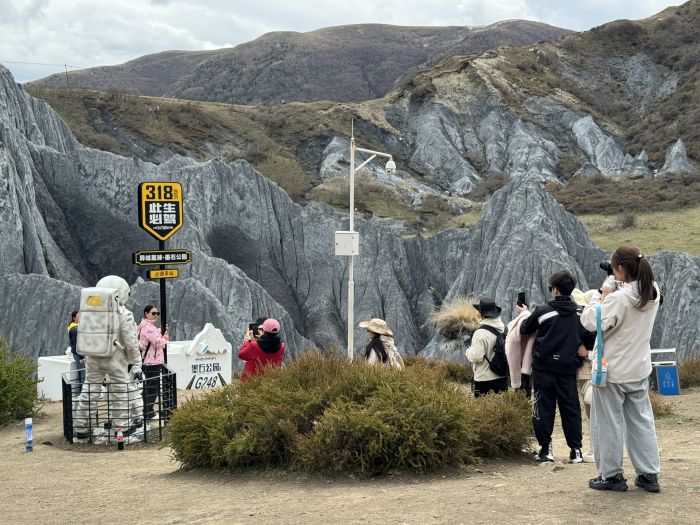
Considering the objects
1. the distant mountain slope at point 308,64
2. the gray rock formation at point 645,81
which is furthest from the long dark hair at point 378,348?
the distant mountain slope at point 308,64

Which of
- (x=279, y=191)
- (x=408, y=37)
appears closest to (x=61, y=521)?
(x=279, y=191)

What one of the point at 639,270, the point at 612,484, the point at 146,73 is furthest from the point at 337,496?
the point at 146,73

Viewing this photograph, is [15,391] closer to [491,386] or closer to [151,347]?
[151,347]

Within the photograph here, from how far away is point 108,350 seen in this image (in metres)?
11.0

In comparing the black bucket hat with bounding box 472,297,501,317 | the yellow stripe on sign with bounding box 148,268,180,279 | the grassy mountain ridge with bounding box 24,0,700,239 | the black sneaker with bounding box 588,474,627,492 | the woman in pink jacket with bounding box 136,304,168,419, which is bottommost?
the black sneaker with bounding box 588,474,627,492

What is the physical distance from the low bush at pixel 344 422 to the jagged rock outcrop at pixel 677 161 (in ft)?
180

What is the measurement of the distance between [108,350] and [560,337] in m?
5.33

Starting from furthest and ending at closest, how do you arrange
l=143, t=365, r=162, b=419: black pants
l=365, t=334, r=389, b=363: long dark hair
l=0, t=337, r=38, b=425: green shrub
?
l=0, t=337, r=38, b=425: green shrub
l=143, t=365, r=162, b=419: black pants
l=365, t=334, r=389, b=363: long dark hair

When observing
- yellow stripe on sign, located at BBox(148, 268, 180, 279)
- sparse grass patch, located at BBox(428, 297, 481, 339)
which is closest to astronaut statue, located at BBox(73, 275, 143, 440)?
yellow stripe on sign, located at BBox(148, 268, 180, 279)

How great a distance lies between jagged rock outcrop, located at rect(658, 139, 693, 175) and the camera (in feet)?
201

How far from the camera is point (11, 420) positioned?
1333 cm

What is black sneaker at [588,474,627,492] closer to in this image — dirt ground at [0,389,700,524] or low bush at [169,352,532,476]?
dirt ground at [0,389,700,524]

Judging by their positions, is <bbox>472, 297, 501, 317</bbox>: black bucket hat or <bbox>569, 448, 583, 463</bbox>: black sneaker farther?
<bbox>472, 297, 501, 317</bbox>: black bucket hat

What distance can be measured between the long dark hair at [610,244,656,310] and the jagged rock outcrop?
185 ft
